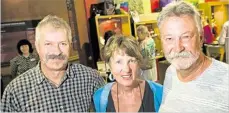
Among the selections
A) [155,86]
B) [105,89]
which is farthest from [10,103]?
[155,86]

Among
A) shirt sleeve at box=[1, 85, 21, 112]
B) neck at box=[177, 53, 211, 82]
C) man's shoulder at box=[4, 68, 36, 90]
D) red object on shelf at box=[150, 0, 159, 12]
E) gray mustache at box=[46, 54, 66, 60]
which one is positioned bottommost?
shirt sleeve at box=[1, 85, 21, 112]

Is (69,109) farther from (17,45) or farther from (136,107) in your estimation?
(17,45)

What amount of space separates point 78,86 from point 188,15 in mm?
426

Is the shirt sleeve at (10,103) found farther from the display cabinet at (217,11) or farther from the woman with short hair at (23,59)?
the display cabinet at (217,11)

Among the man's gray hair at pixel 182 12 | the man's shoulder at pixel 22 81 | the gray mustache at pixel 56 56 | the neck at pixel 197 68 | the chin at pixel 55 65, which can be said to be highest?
the man's gray hair at pixel 182 12

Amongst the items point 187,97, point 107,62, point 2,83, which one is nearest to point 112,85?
point 107,62

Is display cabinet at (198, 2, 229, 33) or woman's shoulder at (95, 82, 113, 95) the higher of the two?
display cabinet at (198, 2, 229, 33)

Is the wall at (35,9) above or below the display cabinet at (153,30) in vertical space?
above

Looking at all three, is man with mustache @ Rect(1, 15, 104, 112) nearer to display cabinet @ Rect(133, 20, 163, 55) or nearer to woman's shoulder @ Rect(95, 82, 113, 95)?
woman's shoulder @ Rect(95, 82, 113, 95)

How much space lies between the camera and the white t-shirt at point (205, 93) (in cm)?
67

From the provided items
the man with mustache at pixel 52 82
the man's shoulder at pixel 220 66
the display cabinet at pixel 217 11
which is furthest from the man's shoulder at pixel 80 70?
the display cabinet at pixel 217 11

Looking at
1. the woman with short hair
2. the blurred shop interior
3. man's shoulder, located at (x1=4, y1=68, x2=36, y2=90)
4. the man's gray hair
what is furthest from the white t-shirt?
the woman with short hair

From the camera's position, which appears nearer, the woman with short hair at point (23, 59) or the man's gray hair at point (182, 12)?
the man's gray hair at point (182, 12)

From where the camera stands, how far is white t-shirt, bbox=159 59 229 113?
67 centimetres
